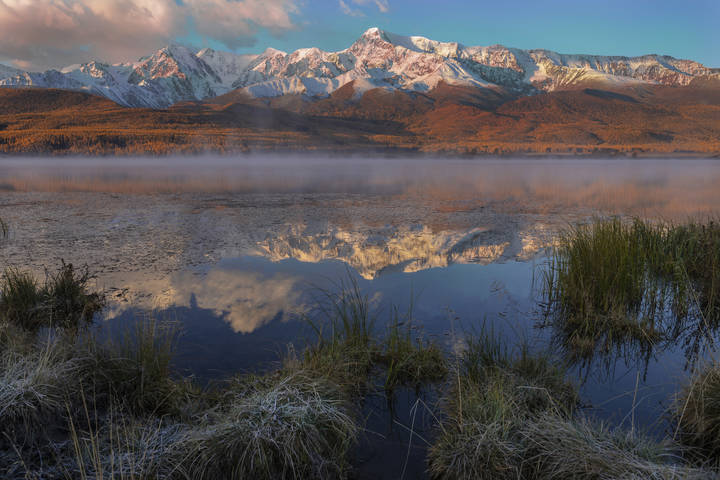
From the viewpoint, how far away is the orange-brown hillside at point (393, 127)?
8912cm

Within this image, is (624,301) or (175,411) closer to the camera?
(175,411)

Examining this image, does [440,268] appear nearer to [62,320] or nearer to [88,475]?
[62,320]

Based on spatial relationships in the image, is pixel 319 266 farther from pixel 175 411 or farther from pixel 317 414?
pixel 317 414

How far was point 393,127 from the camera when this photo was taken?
165 metres

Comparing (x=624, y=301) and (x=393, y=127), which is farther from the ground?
(x=393, y=127)

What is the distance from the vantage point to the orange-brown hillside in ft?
292

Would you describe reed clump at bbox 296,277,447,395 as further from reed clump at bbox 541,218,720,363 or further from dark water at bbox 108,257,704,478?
reed clump at bbox 541,218,720,363

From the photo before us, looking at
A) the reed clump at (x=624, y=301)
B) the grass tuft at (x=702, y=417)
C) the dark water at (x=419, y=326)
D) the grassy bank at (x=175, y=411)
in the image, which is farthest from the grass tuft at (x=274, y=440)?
the reed clump at (x=624, y=301)

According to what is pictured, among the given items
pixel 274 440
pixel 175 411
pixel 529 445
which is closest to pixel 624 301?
pixel 529 445

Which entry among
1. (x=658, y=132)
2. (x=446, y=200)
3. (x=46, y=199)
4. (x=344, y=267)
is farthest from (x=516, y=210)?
(x=658, y=132)

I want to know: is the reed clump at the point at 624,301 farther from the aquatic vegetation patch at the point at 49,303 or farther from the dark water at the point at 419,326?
the aquatic vegetation patch at the point at 49,303

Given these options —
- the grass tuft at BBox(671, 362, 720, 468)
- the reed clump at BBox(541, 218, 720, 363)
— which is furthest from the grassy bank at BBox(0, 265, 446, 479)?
the reed clump at BBox(541, 218, 720, 363)

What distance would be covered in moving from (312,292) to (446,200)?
35.9 ft

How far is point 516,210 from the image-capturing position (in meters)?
13.6
